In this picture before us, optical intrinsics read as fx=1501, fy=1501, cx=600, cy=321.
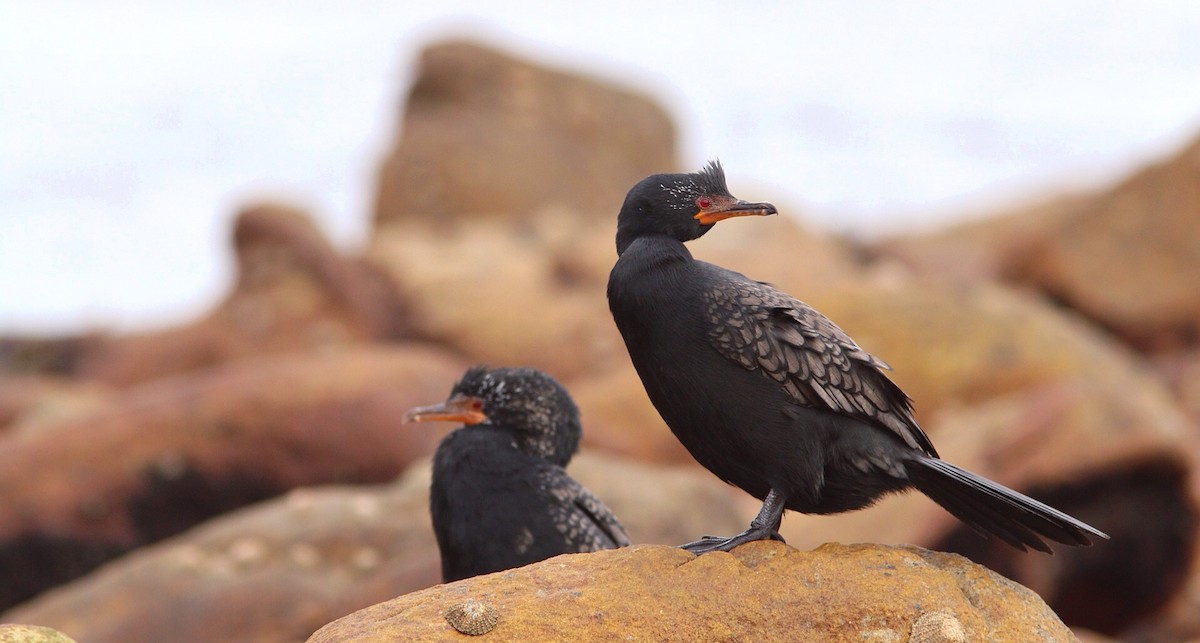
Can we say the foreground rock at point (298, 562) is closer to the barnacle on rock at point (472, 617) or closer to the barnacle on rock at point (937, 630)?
the barnacle on rock at point (472, 617)

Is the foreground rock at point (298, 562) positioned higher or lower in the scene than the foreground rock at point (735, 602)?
lower

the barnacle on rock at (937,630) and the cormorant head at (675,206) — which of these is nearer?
the barnacle on rock at (937,630)

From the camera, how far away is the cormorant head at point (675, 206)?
19.2 ft

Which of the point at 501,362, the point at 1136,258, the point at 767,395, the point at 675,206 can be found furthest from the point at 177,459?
the point at 1136,258

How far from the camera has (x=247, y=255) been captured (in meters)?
22.4

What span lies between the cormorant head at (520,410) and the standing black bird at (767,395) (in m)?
1.64

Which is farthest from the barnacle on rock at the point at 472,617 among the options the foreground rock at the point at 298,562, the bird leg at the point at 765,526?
the foreground rock at the point at 298,562

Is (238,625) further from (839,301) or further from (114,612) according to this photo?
(839,301)

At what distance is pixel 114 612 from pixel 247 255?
12739 millimetres

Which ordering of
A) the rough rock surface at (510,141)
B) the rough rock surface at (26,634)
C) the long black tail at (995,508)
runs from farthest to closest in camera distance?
1. the rough rock surface at (510,141)
2. the long black tail at (995,508)
3. the rough rock surface at (26,634)

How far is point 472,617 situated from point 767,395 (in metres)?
1.36

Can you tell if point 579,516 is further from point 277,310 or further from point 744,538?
point 277,310

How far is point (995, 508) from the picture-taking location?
5629 mm

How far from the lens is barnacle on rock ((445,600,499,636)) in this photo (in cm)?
515
